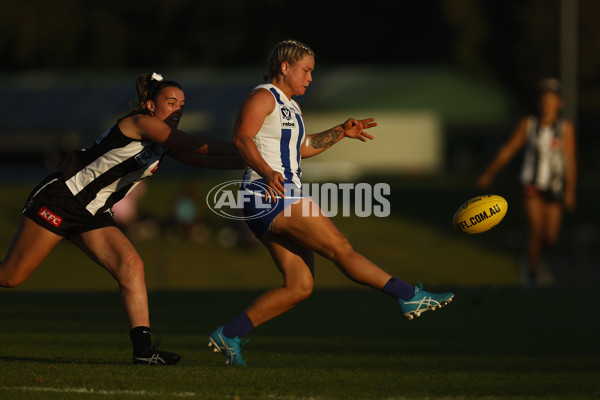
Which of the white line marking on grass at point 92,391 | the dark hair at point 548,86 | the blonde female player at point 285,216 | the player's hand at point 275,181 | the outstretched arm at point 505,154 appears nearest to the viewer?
the white line marking on grass at point 92,391

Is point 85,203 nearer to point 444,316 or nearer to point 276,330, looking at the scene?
point 276,330

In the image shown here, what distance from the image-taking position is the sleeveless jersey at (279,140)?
7227 millimetres

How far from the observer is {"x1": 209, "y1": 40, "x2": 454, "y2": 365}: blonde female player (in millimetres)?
7035

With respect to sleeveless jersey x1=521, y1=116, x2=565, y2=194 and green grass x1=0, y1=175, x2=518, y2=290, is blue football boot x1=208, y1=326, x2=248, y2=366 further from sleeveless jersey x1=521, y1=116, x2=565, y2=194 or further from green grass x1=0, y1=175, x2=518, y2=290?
green grass x1=0, y1=175, x2=518, y2=290

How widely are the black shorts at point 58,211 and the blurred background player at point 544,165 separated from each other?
24.0ft

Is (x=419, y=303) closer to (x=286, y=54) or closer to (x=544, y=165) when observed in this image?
(x=286, y=54)

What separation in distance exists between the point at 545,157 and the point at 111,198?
7544 mm

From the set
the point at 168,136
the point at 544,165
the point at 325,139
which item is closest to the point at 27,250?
the point at 168,136

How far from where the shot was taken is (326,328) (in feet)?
33.7

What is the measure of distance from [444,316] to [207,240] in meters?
14.7

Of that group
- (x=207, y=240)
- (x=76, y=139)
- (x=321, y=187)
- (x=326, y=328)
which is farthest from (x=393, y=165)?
(x=326, y=328)

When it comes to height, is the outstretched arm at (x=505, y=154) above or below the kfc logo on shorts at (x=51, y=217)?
below

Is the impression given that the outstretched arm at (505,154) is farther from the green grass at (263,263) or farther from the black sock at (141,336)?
the black sock at (141,336)

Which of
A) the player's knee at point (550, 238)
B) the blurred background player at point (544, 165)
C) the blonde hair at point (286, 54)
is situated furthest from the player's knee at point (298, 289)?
the player's knee at point (550, 238)
